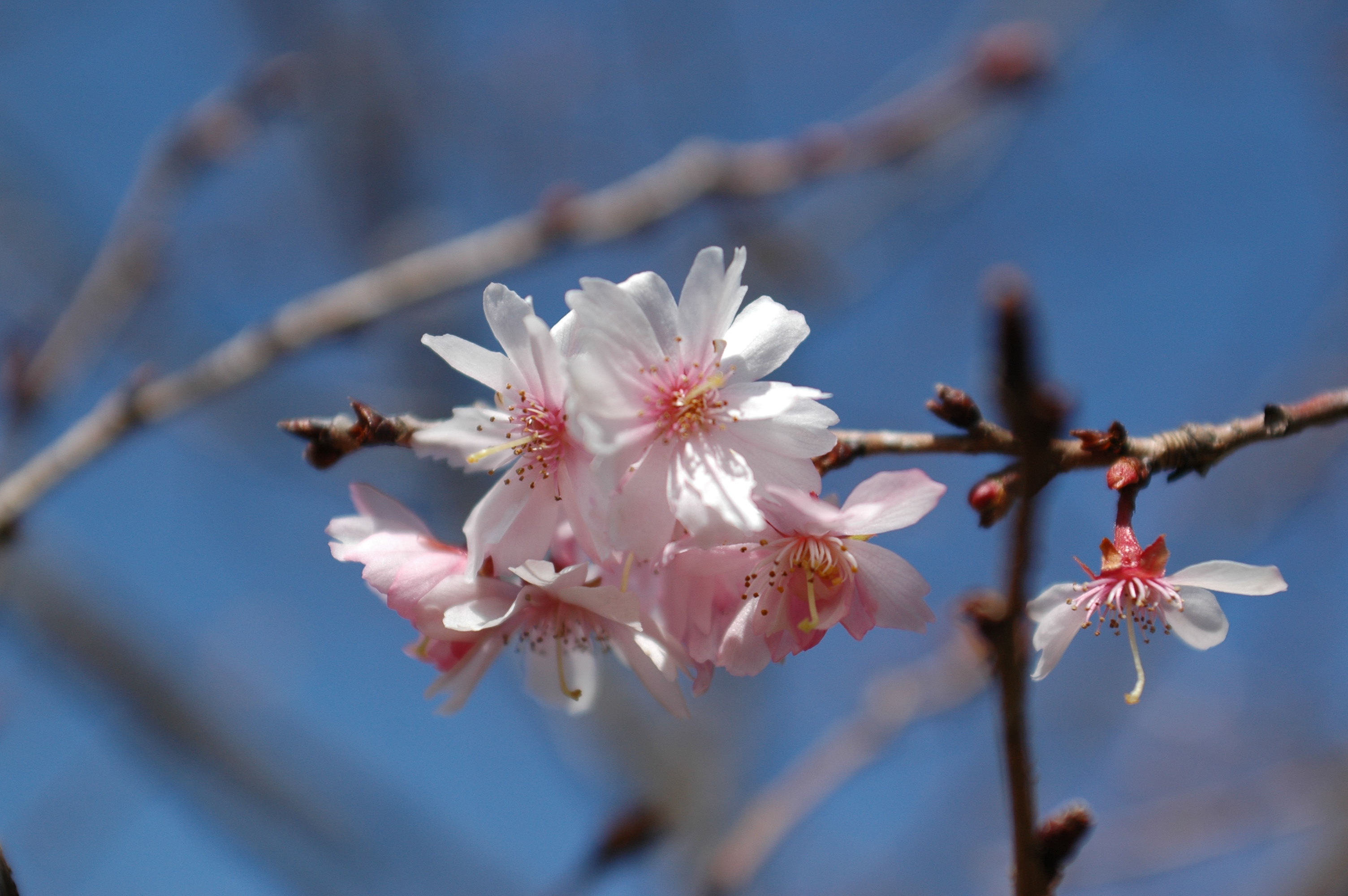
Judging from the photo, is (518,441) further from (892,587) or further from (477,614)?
(892,587)

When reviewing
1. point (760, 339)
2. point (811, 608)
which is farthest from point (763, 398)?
point (811, 608)

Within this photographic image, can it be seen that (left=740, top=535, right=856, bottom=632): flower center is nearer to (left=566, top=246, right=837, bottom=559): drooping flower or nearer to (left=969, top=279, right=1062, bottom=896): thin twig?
(left=566, top=246, right=837, bottom=559): drooping flower

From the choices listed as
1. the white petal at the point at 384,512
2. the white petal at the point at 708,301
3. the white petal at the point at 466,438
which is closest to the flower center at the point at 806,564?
the white petal at the point at 708,301

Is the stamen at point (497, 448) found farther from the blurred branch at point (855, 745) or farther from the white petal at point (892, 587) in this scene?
the blurred branch at point (855, 745)

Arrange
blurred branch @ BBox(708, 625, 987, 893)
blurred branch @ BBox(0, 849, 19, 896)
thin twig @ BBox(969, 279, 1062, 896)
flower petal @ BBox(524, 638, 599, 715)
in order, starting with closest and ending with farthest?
thin twig @ BBox(969, 279, 1062, 896), blurred branch @ BBox(0, 849, 19, 896), flower petal @ BBox(524, 638, 599, 715), blurred branch @ BBox(708, 625, 987, 893)

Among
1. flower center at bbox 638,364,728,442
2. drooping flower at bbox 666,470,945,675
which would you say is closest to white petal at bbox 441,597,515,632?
drooping flower at bbox 666,470,945,675

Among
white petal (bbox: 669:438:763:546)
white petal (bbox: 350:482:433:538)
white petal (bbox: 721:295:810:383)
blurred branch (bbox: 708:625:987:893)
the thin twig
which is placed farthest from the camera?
blurred branch (bbox: 708:625:987:893)
